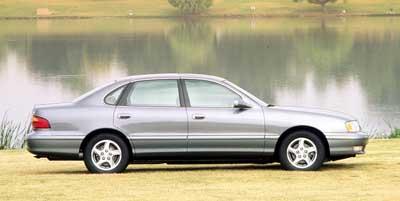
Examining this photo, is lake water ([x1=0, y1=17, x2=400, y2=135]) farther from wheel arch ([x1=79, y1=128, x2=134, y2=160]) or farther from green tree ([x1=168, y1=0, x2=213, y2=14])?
green tree ([x1=168, y1=0, x2=213, y2=14])

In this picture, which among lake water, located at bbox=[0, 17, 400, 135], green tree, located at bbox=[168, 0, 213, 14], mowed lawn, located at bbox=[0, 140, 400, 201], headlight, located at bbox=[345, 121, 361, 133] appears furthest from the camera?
green tree, located at bbox=[168, 0, 213, 14]

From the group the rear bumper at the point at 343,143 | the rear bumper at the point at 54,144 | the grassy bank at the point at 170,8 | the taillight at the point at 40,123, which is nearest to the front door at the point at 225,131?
the rear bumper at the point at 343,143

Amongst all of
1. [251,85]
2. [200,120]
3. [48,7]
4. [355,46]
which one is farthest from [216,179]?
[48,7]

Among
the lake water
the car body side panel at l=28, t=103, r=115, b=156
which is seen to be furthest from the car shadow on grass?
the lake water

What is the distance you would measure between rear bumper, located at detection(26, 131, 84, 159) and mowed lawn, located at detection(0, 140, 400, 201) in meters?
0.29

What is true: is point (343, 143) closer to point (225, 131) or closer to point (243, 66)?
point (225, 131)

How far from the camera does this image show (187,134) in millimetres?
12688

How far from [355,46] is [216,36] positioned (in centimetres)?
2985

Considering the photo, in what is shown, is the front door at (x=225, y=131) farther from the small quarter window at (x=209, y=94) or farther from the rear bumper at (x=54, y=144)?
the rear bumper at (x=54, y=144)

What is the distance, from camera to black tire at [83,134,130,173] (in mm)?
12672

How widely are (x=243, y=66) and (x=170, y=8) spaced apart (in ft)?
361

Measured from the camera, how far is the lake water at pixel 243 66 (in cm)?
4072


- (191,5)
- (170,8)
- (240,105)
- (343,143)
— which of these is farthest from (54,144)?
(170,8)

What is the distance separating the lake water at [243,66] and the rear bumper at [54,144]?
1599 centimetres
